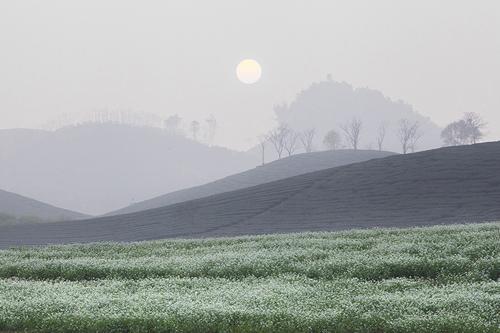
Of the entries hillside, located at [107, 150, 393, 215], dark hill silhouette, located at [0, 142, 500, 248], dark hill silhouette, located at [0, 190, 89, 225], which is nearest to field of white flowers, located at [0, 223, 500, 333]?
dark hill silhouette, located at [0, 142, 500, 248]

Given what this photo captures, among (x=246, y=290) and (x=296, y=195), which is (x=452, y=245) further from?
(x=296, y=195)

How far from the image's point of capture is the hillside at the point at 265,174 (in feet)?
529

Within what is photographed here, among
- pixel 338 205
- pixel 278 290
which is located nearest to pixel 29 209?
pixel 338 205

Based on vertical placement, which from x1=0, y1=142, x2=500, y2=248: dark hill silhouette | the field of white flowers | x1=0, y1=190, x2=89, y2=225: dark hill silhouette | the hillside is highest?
the hillside

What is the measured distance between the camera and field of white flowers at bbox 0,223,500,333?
1545 cm

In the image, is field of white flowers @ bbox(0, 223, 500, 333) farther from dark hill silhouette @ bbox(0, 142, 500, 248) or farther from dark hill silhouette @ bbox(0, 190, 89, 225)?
dark hill silhouette @ bbox(0, 190, 89, 225)

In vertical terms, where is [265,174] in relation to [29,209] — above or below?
above

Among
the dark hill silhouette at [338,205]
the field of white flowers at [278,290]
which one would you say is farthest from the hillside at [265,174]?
the field of white flowers at [278,290]

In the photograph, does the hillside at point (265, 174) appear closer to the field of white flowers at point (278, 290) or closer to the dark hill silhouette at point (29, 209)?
the dark hill silhouette at point (29, 209)

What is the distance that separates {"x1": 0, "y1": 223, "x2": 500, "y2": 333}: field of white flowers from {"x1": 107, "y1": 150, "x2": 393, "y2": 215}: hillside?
410 feet

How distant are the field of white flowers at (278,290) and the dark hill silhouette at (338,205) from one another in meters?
26.5

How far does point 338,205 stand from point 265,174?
330 feet

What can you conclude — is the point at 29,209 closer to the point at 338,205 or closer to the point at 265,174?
the point at 265,174

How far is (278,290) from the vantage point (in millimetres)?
19719
